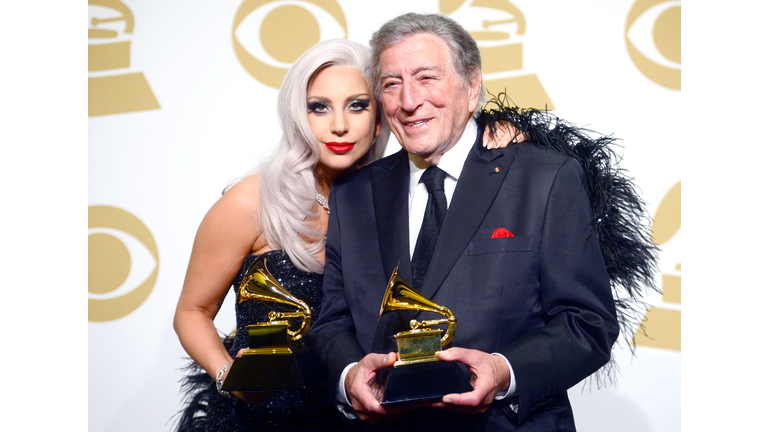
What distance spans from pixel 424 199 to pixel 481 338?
0.56 m

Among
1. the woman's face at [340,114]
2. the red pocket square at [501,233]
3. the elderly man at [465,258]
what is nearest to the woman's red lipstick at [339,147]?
the woman's face at [340,114]

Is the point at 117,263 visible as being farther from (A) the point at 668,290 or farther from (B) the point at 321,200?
(A) the point at 668,290

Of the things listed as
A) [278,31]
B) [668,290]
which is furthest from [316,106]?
[668,290]

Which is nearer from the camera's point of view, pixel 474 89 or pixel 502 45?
pixel 474 89

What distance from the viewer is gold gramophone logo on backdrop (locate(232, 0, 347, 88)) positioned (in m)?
3.89

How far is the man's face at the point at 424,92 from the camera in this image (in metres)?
2.11

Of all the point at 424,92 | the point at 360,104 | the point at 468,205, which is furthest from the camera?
the point at 360,104

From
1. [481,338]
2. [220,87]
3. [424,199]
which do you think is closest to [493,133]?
[424,199]

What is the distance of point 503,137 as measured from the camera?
2207 millimetres

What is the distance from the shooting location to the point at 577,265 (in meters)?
1.87

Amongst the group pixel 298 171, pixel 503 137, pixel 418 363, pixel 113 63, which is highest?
pixel 113 63

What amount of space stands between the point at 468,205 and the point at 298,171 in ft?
3.00

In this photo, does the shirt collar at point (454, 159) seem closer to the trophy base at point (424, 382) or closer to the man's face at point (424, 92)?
the man's face at point (424, 92)

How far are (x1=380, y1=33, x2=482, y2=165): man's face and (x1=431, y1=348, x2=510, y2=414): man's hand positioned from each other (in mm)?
788
